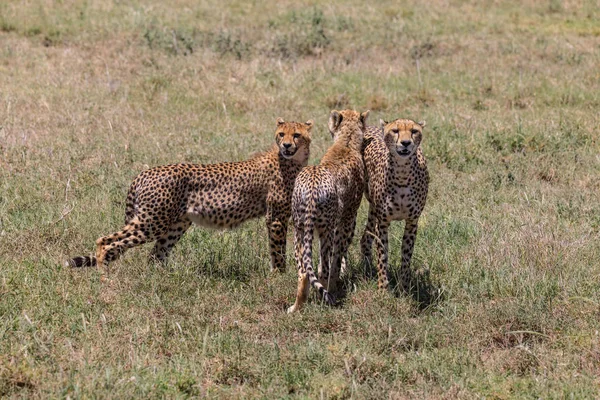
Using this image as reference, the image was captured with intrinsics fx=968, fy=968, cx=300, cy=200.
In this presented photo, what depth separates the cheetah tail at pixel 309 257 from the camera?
5781mm

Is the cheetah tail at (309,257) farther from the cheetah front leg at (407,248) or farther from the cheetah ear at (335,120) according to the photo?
the cheetah ear at (335,120)

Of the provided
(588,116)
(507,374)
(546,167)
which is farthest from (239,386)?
(588,116)

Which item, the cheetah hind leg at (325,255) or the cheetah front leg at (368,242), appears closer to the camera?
the cheetah hind leg at (325,255)

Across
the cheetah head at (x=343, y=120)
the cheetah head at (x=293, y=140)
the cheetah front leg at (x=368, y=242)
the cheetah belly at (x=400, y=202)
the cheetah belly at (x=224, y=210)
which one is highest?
the cheetah head at (x=343, y=120)

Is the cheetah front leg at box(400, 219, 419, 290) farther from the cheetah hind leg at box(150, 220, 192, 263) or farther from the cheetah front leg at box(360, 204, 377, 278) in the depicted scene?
the cheetah hind leg at box(150, 220, 192, 263)

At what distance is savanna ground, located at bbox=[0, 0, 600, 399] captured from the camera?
16.7 feet

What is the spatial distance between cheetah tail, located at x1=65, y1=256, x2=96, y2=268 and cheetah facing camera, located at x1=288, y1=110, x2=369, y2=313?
1364mm

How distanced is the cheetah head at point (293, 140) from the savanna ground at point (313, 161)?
73cm

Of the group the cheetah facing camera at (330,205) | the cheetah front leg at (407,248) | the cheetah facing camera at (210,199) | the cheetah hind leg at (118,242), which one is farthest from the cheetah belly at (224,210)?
the cheetah front leg at (407,248)

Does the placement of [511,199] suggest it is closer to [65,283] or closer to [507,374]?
[507,374]

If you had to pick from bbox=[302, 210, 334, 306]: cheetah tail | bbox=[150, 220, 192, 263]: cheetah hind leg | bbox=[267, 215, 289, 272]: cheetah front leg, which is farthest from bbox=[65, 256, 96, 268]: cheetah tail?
bbox=[302, 210, 334, 306]: cheetah tail

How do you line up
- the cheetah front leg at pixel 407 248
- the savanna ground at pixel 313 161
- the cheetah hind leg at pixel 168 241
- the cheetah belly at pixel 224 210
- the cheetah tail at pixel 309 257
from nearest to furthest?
the savanna ground at pixel 313 161 < the cheetah tail at pixel 309 257 < the cheetah front leg at pixel 407 248 < the cheetah belly at pixel 224 210 < the cheetah hind leg at pixel 168 241

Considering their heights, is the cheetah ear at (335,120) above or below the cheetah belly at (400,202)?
above

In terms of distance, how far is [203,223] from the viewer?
264 inches
